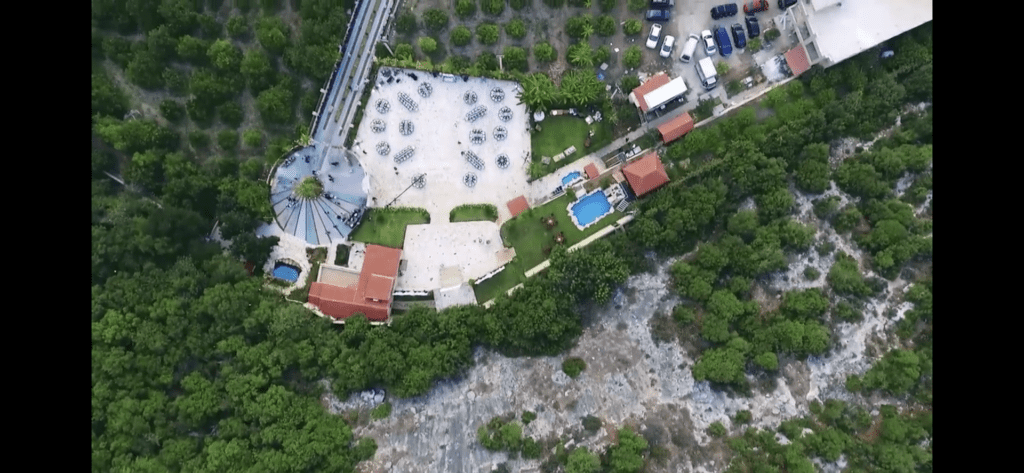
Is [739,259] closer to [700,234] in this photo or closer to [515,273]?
[700,234]

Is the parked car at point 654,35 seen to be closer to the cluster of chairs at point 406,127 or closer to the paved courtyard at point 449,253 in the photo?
the paved courtyard at point 449,253

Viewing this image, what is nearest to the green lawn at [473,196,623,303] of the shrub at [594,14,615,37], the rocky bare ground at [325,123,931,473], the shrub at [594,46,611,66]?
the rocky bare ground at [325,123,931,473]

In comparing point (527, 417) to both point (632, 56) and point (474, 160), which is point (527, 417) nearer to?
point (474, 160)

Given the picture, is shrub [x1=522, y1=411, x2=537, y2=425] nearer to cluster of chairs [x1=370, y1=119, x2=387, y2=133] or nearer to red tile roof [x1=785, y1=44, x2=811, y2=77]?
cluster of chairs [x1=370, y1=119, x2=387, y2=133]

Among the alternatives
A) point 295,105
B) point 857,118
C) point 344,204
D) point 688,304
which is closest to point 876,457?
point 688,304

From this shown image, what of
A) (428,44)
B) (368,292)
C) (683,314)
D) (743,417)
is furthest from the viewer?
(428,44)

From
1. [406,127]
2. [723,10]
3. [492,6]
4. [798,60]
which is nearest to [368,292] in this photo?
[406,127]

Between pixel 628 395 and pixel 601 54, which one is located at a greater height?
pixel 601 54
